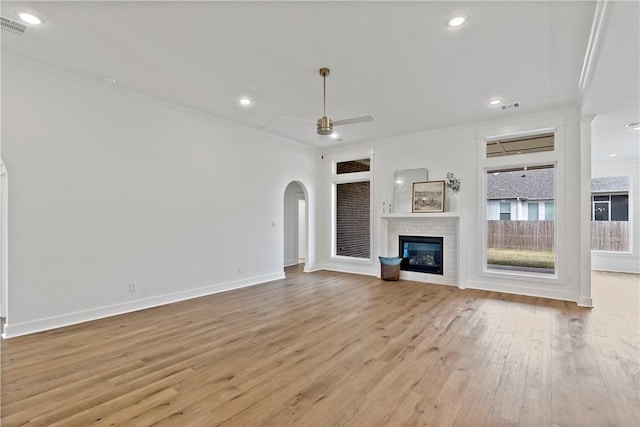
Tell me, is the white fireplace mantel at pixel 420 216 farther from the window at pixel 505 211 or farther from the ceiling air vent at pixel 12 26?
the ceiling air vent at pixel 12 26

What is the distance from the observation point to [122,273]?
4.32 metres

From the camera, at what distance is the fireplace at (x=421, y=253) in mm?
6461

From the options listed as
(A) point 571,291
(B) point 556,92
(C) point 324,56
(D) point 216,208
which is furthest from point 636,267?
(D) point 216,208

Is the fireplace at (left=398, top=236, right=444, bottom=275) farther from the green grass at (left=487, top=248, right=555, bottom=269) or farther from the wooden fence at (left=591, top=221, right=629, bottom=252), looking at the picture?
the wooden fence at (left=591, top=221, right=629, bottom=252)

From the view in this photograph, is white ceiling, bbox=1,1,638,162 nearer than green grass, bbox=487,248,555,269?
Yes

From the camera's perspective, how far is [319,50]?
10.9 feet

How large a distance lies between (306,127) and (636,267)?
8884 millimetres

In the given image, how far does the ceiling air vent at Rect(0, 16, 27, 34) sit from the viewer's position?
287 centimetres

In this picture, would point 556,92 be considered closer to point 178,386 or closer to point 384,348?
point 384,348

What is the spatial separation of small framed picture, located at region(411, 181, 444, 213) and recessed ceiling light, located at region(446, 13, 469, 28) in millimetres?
3738

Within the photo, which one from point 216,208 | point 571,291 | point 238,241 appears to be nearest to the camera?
point 571,291

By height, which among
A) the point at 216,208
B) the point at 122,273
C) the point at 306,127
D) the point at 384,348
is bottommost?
the point at 384,348

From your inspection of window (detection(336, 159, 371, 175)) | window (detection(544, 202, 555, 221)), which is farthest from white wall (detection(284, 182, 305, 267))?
window (detection(544, 202, 555, 221))

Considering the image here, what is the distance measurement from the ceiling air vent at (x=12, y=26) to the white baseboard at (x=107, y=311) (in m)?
3.08
